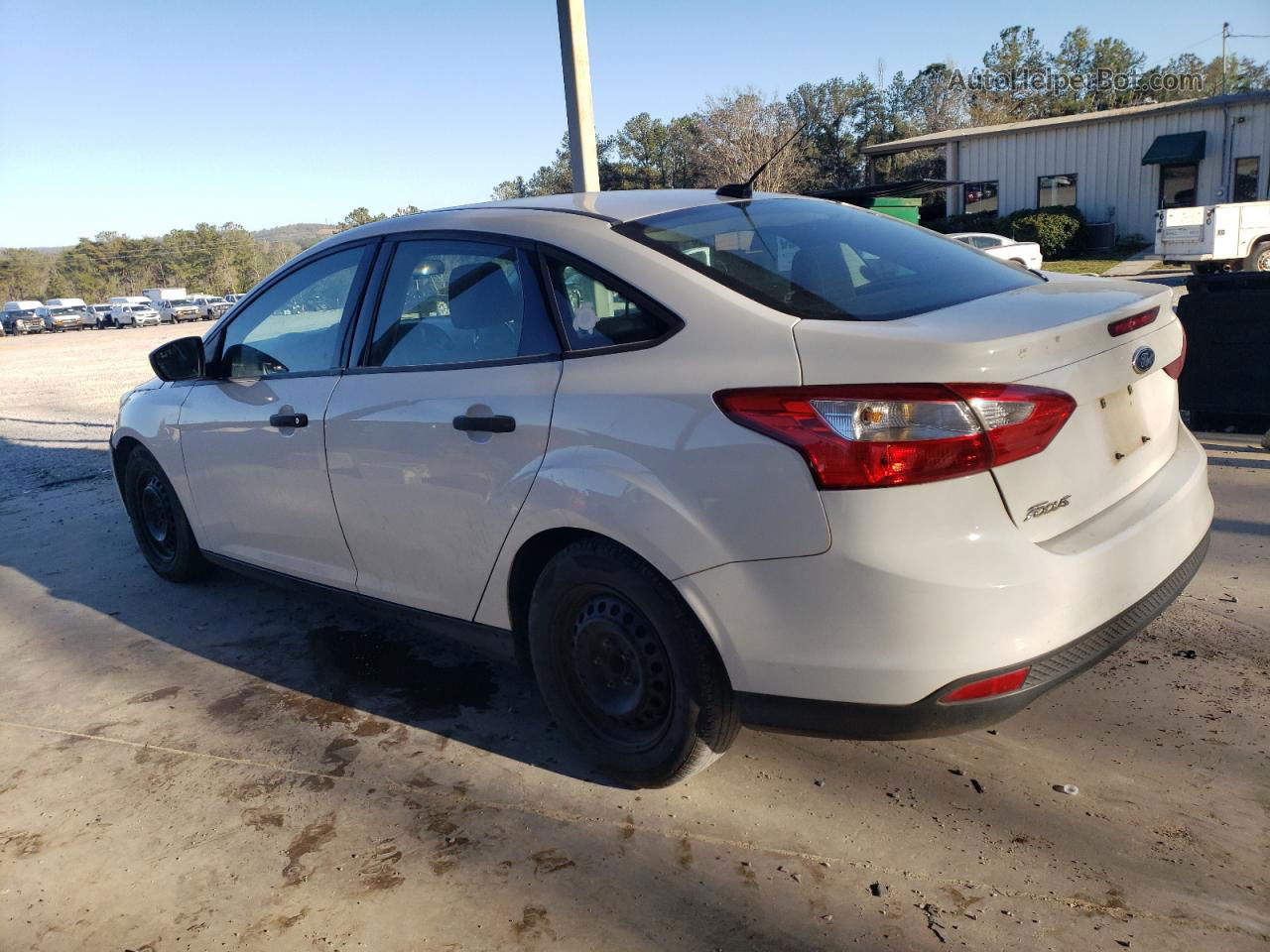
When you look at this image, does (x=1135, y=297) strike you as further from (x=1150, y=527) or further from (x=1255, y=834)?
(x=1255, y=834)

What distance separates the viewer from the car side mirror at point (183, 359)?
14.5 feet

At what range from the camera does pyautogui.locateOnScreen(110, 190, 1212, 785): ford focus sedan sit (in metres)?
2.28

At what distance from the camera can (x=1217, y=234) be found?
21016 millimetres

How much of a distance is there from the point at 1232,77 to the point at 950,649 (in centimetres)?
9025

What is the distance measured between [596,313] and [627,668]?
1.03m

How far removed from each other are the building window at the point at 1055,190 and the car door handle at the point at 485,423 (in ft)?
113

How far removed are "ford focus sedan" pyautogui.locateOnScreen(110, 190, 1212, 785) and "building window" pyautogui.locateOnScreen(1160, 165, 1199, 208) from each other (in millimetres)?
32444

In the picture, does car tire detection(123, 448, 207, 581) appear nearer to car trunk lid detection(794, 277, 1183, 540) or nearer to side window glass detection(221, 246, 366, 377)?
side window glass detection(221, 246, 366, 377)

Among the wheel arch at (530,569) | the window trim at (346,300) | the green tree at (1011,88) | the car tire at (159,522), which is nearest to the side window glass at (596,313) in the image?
the wheel arch at (530,569)

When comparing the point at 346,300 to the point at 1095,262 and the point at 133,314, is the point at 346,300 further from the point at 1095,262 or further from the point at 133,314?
the point at 133,314

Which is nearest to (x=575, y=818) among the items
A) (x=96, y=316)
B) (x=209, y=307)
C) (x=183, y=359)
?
(x=183, y=359)

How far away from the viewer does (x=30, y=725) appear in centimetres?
385

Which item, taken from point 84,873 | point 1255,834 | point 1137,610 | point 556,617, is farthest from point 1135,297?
point 84,873

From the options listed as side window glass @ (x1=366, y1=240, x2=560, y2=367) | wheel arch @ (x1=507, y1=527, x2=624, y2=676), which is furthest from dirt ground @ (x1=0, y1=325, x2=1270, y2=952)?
side window glass @ (x1=366, y1=240, x2=560, y2=367)
